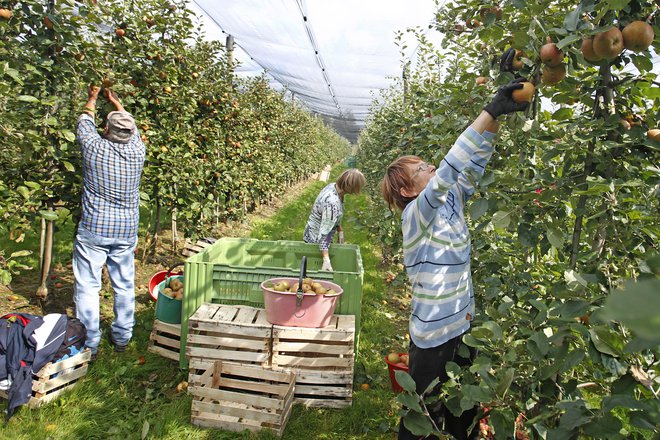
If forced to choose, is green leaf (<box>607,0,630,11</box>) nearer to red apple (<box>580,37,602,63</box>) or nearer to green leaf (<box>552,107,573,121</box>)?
red apple (<box>580,37,602,63</box>)

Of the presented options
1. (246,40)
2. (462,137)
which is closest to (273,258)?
(462,137)

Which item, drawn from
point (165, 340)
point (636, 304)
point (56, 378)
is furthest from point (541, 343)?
→ point (165, 340)

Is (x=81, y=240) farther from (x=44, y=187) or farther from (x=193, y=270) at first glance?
(x=193, y=270)

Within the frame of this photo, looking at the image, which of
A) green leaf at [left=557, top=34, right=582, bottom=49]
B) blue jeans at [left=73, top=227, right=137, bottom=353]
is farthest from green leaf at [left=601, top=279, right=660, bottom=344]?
blue jeans at [left=73, top=227, right=137, bottom=353]

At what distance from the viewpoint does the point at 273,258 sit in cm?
414

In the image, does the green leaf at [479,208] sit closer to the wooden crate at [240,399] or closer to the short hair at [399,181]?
the short hair at [399,181]

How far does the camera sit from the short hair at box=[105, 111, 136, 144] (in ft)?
10.8

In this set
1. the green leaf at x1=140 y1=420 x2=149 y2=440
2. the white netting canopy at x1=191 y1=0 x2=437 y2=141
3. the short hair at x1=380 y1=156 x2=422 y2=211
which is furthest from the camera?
the white netting canopy at x1=191 y1=0 x2=437 y2=141

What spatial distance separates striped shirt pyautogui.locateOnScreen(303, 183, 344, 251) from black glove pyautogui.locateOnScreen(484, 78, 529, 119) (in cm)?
253

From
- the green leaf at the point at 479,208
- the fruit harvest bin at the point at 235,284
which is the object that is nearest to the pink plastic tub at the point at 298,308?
the fruit harvest bin at the point at 235,284

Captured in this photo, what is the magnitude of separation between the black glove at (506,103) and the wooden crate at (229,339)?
2078 mm

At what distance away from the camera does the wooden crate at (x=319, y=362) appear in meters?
3.00

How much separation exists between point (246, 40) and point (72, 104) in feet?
27.0

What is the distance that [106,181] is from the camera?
3.29m
